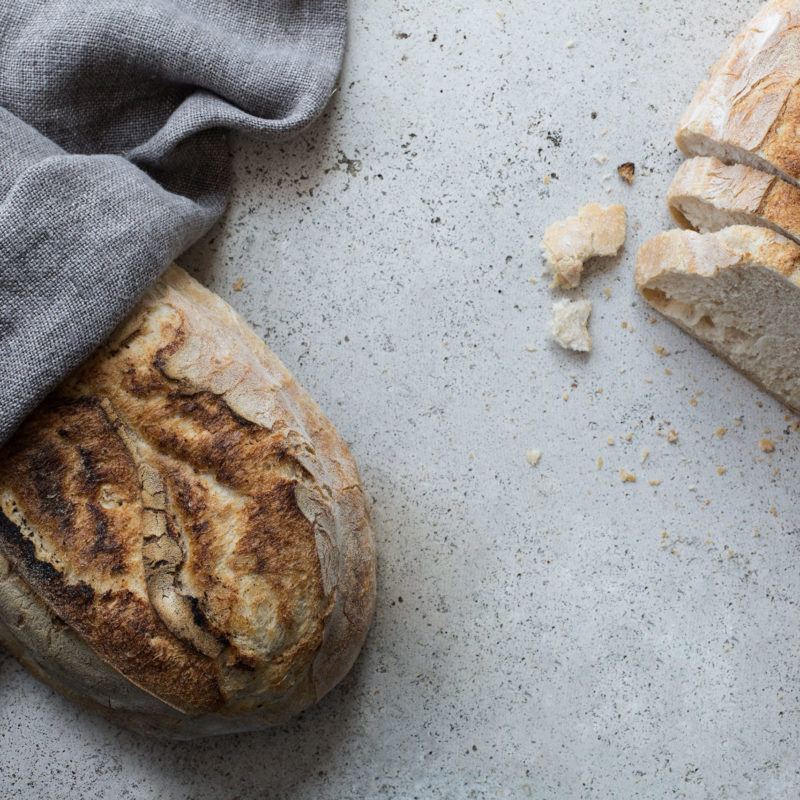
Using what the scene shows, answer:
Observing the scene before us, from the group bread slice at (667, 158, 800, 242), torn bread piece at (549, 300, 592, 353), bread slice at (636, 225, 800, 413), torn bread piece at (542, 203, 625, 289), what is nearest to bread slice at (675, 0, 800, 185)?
bread slice at (667, 158, 800, 242)

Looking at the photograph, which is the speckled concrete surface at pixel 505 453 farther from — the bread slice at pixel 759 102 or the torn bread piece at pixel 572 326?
the bread slice at pixel 759 102

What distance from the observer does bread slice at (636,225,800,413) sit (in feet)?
6.22

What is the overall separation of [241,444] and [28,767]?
4.18 ft

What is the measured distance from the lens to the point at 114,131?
2.16m

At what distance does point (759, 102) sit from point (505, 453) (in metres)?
1.14

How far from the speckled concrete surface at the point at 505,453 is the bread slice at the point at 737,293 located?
0.28 feet

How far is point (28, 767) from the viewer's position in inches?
85.1

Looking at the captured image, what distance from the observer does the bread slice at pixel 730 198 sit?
1.87 meters

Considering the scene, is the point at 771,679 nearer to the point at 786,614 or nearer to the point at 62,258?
the point at 786,614

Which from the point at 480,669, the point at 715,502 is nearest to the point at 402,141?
the point at 715,502

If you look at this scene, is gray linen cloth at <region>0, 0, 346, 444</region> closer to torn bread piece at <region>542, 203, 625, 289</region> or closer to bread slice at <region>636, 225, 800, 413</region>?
torn bread piece at <region>542, 203, 625, 289</region>

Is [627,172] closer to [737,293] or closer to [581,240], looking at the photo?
[581,240]

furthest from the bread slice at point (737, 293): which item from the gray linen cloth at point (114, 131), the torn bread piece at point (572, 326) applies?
the gray linen cloth at point (114, 131)

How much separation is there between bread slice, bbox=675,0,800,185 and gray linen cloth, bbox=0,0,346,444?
1.09m
